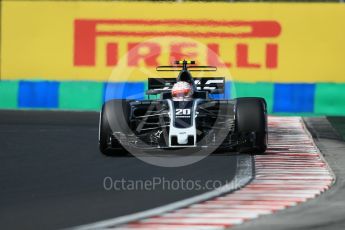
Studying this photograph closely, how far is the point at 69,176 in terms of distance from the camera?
39.6 ft

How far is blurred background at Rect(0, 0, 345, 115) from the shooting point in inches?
893

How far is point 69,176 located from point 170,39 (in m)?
11.5

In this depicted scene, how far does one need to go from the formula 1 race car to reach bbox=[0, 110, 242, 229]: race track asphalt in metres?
0.24

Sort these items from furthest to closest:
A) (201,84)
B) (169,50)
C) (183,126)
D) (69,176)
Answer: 1. (169,50)
2. (201,84)
3. (183,126)
4. (69,176)

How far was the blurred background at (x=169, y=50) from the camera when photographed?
2267 cm

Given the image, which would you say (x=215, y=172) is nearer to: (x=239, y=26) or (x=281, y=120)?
(x=281, y=120)

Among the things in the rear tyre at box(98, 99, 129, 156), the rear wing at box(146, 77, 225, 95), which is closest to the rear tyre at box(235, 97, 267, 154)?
the rear tyre at box(98, 99, 129, 156)

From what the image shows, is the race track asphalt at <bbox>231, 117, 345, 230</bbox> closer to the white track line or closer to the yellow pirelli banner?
the white track line

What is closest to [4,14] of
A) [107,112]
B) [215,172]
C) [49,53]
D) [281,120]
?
[49,53]

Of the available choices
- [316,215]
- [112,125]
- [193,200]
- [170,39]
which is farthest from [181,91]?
[170,39]

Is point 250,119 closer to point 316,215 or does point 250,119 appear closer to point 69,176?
point 69,176

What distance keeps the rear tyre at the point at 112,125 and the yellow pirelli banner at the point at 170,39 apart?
8906 millimetres

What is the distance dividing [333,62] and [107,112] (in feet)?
33.0

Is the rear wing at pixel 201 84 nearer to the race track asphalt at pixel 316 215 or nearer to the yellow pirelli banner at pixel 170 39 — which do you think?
the race track asphalt at pixel 316 215
